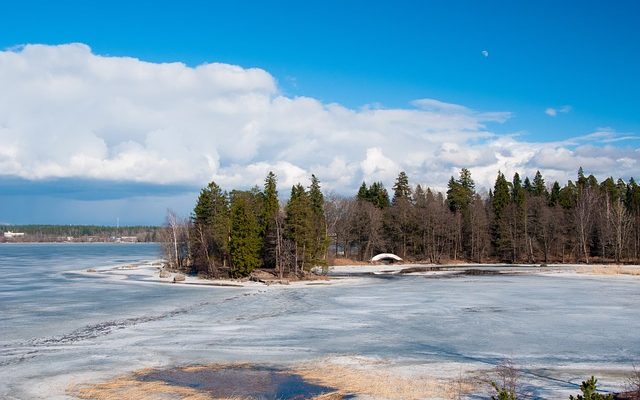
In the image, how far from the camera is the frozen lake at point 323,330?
19.3 metres

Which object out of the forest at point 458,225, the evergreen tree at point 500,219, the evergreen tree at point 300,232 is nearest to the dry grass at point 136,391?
the evergreen tree at point 300,232

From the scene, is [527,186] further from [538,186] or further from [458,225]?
[458,225]

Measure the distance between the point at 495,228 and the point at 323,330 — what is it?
260ft

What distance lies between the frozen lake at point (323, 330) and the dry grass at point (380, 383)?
140 centimetres

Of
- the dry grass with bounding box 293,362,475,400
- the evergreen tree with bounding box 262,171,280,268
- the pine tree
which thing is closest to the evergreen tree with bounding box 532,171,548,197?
the pine tree

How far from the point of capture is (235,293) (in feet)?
155

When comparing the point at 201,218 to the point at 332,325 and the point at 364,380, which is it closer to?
the point at 332,325

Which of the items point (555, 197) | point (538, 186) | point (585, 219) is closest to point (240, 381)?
point (585, 219)

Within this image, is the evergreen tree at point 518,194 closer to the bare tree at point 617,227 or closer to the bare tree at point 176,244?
the bare tree at point 617,227

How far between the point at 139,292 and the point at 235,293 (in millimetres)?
8519

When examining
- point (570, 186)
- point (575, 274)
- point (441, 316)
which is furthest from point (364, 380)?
point (570, 186)

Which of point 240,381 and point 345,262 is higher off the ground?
point 240,381

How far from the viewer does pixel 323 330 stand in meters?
26.7

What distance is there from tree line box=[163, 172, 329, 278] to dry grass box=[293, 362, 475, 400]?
142 ft
